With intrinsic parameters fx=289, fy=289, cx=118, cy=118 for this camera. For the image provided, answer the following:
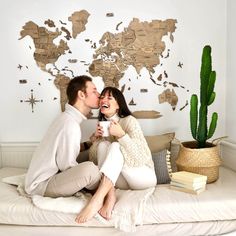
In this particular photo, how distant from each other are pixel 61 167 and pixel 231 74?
62.7 inches

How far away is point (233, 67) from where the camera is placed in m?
2.39

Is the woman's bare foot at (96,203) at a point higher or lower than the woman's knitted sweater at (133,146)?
lower

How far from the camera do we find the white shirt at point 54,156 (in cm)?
180

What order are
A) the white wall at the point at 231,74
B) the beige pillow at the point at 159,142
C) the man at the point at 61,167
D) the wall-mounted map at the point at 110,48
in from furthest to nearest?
the wall-mounted map at the point at 110,48
the white wall at the point at 231,74
the beige pillow at the point at 159,142
the man at the point at 61,167

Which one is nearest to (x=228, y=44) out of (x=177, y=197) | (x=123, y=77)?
(x=123, y=77)

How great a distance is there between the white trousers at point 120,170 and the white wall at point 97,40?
699 millimetres

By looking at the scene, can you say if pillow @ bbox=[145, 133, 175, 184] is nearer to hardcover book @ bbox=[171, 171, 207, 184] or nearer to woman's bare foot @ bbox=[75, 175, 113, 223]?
hardcover book @ bbox=[171, 171, 207, 184]

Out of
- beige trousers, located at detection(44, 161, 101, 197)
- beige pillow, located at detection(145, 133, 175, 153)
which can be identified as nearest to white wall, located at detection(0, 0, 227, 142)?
beige pillow, located at detection(145, 133, 175, 153)

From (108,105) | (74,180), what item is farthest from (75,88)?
(74,180)

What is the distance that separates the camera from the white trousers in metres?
1.76

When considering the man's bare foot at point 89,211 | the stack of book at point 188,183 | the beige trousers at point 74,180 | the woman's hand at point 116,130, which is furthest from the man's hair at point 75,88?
the stack of book at point 188,183

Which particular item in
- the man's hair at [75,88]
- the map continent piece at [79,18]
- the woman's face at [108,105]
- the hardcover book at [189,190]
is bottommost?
the hardcover book at [189,190]

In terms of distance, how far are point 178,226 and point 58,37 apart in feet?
5.87

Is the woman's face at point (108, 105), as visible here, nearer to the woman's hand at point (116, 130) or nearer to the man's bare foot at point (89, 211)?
the woman's hand at point (116, 130)
